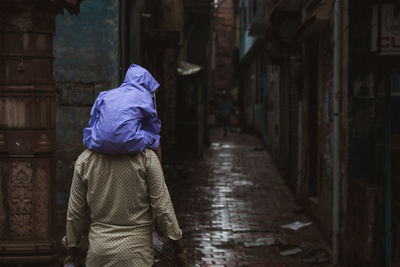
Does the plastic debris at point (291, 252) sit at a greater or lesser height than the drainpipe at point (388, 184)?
lesser

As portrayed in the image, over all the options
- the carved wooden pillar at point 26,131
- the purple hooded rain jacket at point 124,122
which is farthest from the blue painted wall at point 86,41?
the purple hooded rain jacket at point 124,122

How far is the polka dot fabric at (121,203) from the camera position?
121 inches

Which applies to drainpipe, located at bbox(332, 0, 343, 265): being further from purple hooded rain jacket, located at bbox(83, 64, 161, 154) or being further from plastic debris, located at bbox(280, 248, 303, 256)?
purple hooded rain jacket, located at bbox(83, 64, 161, 154)

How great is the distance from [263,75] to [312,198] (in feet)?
50.0

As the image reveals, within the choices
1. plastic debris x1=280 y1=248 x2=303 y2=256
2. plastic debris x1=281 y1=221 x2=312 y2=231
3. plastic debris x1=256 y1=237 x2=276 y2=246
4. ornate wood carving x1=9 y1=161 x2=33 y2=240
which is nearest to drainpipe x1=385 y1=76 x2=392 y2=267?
plastic debris x1=280 y1=248 x2=303 y2=256

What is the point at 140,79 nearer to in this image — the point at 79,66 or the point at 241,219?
the point at 79,66

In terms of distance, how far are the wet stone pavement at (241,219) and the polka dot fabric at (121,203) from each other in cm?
369

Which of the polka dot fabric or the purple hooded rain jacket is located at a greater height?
the purple hooded rain jacket

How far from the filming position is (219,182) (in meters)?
13.3

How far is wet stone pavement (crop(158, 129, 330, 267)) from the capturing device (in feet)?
23.1

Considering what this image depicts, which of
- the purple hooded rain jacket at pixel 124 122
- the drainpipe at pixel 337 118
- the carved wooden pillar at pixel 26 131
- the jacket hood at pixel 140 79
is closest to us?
the purple hooded rain jacket at pixel 124 122

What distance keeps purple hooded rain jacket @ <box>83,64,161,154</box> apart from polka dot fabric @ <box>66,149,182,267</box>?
104 mm

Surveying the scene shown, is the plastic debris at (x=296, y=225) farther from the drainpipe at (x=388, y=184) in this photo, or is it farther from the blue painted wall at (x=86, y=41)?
the blue painted wall at (x=86, y=41)

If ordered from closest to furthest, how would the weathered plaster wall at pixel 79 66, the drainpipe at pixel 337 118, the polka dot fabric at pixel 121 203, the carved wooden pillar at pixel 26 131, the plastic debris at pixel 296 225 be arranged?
the polka dot fabric at pixel 121 203 → the carved wooden pillar at pixel 26 131 → the drainpipe at pixel 337 118 → the weathered plaster wall at pixel 79 66 → the plastic debris at pixel 296 225
